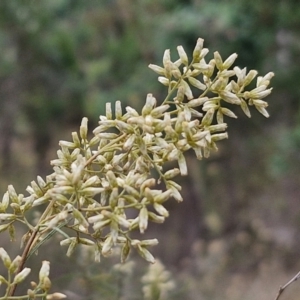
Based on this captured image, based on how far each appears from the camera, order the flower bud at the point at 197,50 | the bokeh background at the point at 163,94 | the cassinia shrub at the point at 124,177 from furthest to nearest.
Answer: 1. the bokeh background at the point at 163,94
2. the flower bud at the point at 197,50
3. the cassinia shrub at the point at 124,177

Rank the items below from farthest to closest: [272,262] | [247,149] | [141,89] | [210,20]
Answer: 1. [247,149]
2. [272,262]
3. [141,89]
4. [210,20]

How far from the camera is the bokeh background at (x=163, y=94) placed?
10.5 feet

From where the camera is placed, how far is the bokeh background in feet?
10.5

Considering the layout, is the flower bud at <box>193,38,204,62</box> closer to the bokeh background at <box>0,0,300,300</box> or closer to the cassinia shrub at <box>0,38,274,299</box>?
the cassinia shrub at <box>0,38,274,299</box>

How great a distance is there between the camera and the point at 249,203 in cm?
470

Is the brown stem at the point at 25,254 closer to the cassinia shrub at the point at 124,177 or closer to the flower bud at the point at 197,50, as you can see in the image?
the cassinia shrub at the point at 124,177

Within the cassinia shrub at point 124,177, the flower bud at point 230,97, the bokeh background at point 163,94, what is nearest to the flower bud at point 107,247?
the cassinia shrub at point 124,177

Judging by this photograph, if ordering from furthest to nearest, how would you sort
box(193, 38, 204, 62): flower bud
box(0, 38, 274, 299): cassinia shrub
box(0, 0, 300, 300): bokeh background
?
box(0, 0, 300, 300): bokeh background → box(193, 38, 204, 62): flower bud → box(0, 38, 274, 299): cassinia shrub

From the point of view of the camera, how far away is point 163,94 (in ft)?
12.2

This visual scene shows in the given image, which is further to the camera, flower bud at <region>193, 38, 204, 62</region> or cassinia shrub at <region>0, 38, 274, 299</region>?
flower bud at <region>193, 38, 204, 62</region>

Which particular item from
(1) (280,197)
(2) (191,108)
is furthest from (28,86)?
(2) (191,108)

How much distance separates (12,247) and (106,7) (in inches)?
112

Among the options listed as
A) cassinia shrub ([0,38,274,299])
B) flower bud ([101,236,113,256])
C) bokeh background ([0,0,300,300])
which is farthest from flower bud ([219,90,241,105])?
bokeh background ([0,0,300,300])

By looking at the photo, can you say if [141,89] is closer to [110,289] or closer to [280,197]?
[280,197]
